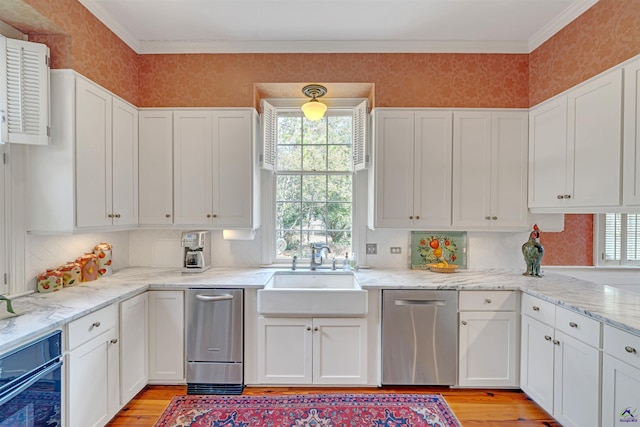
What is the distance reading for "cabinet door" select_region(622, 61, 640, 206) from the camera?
1735 millimetres

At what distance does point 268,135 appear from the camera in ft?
9.34

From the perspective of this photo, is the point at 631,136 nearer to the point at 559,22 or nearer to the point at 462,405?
the point at 559,22

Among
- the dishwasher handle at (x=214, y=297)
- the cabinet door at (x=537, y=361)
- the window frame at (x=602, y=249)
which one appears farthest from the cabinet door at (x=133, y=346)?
the window frame at (x=602, y=249)

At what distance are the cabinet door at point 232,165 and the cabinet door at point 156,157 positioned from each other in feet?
1.37

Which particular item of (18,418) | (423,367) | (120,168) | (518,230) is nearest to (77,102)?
(120,168)

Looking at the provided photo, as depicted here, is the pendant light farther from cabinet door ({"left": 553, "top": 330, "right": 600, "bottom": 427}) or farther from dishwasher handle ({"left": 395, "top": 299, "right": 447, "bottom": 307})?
cabinet door ({"left": 553, "top": 330, "right": 600, "bottom": 427})

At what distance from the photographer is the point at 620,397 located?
150 centimetres

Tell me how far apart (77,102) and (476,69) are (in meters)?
3.24

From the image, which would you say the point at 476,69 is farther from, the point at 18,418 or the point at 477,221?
the point at 18,418

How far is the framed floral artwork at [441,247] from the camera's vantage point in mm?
2914

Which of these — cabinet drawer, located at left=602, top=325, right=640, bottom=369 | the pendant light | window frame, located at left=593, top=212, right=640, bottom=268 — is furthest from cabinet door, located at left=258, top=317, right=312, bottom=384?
window frame, located at left=593, top=212, right=640, bottom=268

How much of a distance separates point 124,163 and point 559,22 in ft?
12.3

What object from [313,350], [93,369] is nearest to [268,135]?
[313,350]

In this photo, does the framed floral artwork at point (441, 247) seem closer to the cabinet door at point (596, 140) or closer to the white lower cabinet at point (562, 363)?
the white lower cabinet at point (562, 363)
